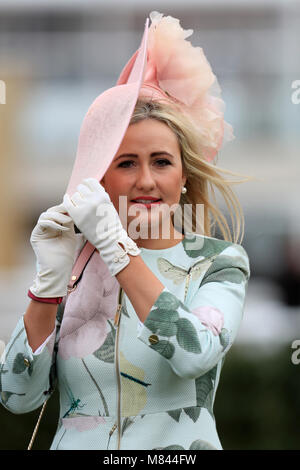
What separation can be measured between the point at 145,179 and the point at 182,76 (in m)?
0.40

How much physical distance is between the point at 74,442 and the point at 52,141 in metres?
9.65

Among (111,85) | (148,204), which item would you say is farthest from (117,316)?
(111,85)

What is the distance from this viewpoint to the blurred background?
10.6 metres

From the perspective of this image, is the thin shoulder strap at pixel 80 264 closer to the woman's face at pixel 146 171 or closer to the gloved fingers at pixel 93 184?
the woman's face at pixel 146 171

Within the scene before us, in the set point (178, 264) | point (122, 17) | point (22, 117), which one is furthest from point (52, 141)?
point (178, 264)

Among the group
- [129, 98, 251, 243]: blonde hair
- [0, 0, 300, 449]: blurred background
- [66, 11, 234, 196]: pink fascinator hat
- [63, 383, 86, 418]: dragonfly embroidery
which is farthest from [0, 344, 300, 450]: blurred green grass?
[0, 0, 300, 449]: blurred background

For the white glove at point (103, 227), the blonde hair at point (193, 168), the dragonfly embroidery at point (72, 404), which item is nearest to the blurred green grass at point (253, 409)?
the blonde hair at point (193, 168)

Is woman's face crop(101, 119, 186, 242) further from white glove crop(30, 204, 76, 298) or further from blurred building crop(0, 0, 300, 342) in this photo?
blurred building crop(0, 0, 300, 342)

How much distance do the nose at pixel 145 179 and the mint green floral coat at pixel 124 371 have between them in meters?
0.26

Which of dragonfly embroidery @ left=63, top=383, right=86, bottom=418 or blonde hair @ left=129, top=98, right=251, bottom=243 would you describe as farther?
blonde hair @ left=129, top=98, right=251, bottom=243

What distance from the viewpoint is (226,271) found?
2.09 meters

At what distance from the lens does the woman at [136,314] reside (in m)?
1.87

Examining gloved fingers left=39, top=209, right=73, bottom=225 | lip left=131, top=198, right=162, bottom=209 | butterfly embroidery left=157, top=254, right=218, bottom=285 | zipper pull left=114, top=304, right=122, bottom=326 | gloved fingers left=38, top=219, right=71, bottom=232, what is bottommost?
zipper pull left=114, top=304, right=122, bottom=326

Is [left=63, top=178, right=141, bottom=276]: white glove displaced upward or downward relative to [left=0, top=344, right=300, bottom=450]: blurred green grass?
upward
